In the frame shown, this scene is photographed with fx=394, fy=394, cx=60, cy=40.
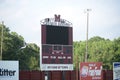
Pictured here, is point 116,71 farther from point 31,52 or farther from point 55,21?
point 31,52

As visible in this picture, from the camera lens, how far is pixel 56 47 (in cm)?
2475

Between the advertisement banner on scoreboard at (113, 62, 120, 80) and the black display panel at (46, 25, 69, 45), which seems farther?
the advertisement banner on scoreboard at (113, 62, 120, 80)

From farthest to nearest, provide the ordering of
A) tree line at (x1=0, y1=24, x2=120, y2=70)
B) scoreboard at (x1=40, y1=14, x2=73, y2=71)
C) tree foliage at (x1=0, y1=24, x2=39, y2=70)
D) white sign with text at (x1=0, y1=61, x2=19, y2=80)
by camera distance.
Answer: tree line at (x1=0, y1=24, x2=120, y2=70)
tree foliage at (x1=0, y1=24, x2=39, y2=70)
white sign with text at (x1=0, y1=61, x2=19, y2=80)
scoreboard at (x1=40, y1=14, x2=73, y2=71)

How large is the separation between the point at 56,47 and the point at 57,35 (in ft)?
2.48

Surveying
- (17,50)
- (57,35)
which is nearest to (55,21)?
(57,35)

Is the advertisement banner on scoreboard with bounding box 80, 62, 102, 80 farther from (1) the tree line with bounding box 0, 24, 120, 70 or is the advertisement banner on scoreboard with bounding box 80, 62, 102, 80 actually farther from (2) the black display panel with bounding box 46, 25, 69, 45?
(1) the tree line with bounding box 0, 24, 120, 70

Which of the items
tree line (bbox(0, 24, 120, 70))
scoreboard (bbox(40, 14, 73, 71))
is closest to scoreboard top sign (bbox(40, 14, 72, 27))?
scoreboard (bbox(40, 14, 73, 71))

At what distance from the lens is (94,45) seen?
76312mm

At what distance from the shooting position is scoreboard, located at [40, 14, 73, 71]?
24469 millimetres

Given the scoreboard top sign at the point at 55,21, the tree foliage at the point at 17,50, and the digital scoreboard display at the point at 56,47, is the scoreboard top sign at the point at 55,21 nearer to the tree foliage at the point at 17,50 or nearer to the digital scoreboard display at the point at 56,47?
the digital scoreboard display at the point at 56,47

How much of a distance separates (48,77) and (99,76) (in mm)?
3838

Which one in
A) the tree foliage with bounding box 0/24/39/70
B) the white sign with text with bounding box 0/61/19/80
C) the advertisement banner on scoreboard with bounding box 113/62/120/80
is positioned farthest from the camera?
the tree foliage with bounding box 0/24/39/70

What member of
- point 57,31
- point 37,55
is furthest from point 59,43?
point 37,55

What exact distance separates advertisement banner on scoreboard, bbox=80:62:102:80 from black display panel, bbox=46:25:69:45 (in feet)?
14.4
